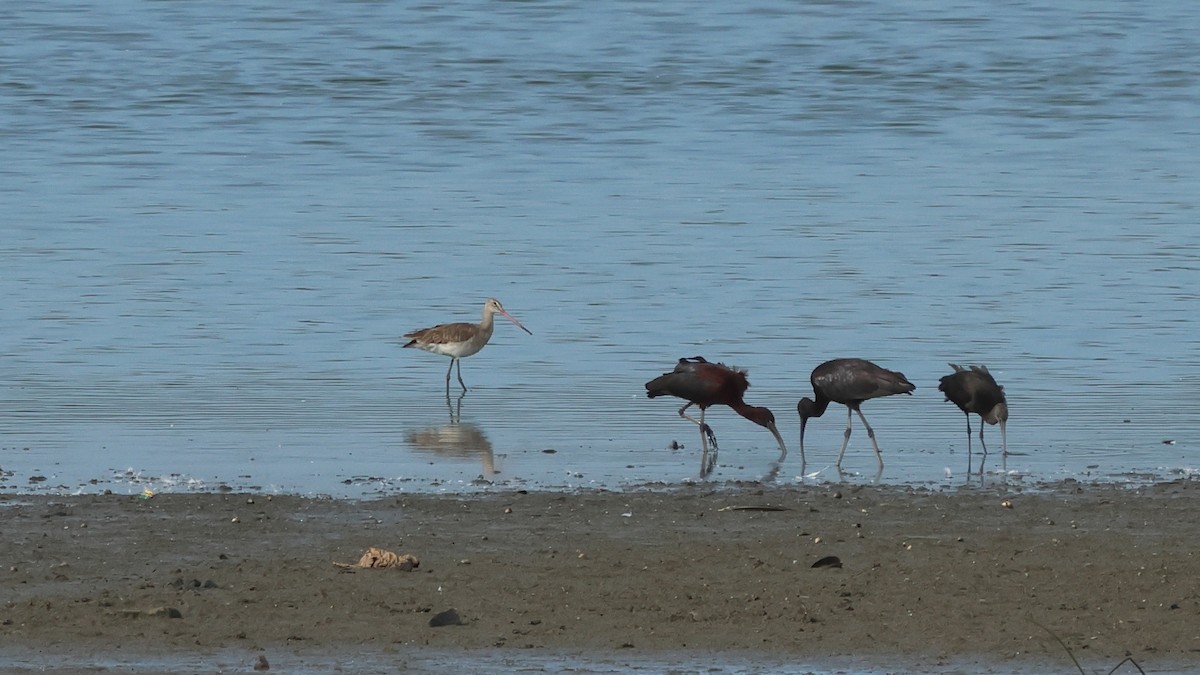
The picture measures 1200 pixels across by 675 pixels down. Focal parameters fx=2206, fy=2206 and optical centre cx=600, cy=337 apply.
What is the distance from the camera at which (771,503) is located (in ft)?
32.0

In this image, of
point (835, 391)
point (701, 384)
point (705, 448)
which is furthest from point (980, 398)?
point (701, 384)

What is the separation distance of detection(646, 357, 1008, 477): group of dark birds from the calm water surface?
201 mm

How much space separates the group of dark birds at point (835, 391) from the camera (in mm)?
11703

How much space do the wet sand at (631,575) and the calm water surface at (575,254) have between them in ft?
2.93

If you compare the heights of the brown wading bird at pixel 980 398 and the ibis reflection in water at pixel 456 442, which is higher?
the brown wading bird at pixel 980 398

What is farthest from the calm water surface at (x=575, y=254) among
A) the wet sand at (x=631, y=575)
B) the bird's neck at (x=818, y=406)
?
the wet sand at (x=631, y=575)

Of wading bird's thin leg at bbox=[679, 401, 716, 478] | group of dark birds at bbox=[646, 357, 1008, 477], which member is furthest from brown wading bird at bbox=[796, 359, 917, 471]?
wading bird's thin leg at bbox=[679, 401, 716, 478]

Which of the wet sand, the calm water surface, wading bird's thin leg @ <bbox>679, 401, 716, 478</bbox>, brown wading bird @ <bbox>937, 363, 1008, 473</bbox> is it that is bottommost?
the calm water surface

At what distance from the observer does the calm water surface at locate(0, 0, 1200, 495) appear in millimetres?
12180

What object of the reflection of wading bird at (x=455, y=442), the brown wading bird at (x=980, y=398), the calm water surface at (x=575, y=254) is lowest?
the calm water surface at (x=575, y=254)

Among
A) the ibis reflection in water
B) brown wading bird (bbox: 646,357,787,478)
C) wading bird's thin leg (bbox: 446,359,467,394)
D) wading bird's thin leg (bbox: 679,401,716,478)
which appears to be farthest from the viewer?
wading bird's thin leg (bbox: 446,359,467,394)

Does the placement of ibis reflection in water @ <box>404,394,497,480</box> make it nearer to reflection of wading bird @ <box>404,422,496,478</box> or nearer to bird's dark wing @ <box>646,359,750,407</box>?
reflection of wading bird @ <box>404,422,496,478</box>

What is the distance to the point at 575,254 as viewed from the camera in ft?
68.3

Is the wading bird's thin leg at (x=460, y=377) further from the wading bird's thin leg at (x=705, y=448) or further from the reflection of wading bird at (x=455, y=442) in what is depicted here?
the wading bird's thin leg at (x=705, y=448)
